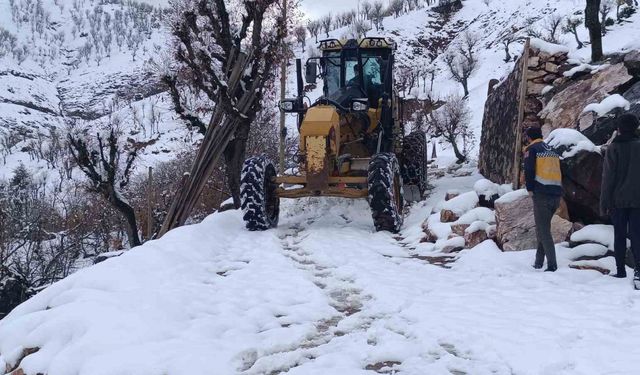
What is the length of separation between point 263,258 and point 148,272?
1.79 meters

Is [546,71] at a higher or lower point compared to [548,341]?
higher

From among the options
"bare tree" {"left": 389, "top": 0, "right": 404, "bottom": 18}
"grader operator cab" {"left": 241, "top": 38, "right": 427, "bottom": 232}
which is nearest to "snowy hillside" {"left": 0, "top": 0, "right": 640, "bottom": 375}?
"grader operator cab" {"left": 241, "top": 38, "right": 427, "bottom": 232}

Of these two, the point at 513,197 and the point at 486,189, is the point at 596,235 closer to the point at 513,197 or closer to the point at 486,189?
the point at 513,197

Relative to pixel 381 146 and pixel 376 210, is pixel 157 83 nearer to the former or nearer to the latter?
pixel 381 146

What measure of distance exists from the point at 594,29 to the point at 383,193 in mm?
5520

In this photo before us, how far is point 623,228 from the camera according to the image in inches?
211

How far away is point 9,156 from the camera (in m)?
103

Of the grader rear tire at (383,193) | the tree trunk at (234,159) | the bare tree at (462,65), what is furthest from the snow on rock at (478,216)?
the bare tree at (462,65)

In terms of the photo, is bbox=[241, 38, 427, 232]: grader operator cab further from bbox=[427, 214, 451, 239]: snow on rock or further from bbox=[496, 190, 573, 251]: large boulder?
bbox=[496, 190, 573, 251]: large boulder

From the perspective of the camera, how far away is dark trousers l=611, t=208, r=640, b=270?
5.26 meters

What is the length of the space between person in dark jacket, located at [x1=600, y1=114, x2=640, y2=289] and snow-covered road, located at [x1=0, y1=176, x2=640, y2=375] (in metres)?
0.43

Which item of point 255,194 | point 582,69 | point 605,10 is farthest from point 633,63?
point 605,10

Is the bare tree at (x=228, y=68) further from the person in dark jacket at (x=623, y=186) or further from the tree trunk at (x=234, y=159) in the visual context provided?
the person in dark jacket at (x=623, y=186)

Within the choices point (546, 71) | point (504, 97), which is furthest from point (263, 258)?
point (504, 97)
